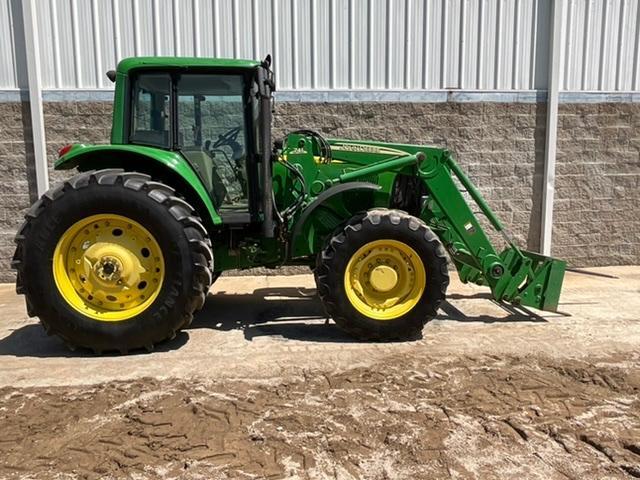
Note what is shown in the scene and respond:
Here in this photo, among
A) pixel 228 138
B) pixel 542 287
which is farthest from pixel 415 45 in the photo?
pixel 542 287

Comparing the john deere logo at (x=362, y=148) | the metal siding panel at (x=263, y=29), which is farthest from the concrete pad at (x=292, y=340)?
the metal siding panel at (x=263, y=29)

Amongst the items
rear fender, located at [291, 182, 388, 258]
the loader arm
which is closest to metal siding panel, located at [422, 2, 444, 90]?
the loader arm

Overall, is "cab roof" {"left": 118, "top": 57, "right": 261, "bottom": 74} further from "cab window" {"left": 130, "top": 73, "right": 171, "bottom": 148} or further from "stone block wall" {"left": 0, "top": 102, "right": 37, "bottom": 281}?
"stone block wall" {"left": 0, "top": 102, "right": 37, "bottom": 281}

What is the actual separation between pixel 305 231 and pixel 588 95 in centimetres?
505

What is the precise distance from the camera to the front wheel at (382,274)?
466cm

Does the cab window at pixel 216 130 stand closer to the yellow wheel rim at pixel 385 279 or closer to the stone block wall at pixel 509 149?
the yellow wheel rim at pixel 385 279

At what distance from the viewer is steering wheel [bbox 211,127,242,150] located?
4.77m

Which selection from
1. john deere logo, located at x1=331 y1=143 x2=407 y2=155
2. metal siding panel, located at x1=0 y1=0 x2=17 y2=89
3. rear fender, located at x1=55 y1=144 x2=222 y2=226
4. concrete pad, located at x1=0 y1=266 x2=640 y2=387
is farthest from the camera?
metal siding panel, located at x1=0 y1=0 x2=17 y2=89

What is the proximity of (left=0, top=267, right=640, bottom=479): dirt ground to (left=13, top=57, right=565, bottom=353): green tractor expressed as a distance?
0.37 m

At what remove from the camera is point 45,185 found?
7.03 metres

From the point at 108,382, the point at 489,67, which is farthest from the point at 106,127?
the point at 489,67

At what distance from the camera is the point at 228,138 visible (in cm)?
478

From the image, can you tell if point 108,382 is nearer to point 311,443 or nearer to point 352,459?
point 311,443

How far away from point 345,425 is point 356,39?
5.45 m
